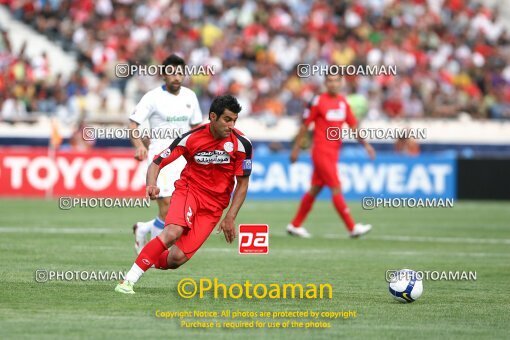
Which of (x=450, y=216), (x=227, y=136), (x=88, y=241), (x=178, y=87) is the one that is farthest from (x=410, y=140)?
(x=227, y=136)

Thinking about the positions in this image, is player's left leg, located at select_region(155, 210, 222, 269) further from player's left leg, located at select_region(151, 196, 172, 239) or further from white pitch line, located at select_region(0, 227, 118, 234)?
white pitch line, located at select_region(0, 227, 118, 234)

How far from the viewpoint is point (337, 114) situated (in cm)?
1884

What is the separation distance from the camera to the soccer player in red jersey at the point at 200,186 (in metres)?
10.9

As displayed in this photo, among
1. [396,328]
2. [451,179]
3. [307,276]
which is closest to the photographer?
[396,328]

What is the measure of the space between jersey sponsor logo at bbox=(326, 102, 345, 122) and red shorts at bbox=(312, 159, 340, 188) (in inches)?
28.5

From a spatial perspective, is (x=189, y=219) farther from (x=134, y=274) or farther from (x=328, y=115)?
(x=328, y=115)

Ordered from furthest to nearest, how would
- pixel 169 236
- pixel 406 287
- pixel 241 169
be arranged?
pixel 241 169 < pixel 406 287 < pixel 169 236

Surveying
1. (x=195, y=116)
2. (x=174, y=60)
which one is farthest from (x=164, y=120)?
(x=174, y=60)

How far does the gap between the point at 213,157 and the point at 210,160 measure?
49mm

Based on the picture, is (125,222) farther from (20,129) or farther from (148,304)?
(148,304)

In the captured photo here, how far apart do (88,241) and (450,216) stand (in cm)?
1062

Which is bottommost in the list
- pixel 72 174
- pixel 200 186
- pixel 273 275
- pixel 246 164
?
pixel 273 275

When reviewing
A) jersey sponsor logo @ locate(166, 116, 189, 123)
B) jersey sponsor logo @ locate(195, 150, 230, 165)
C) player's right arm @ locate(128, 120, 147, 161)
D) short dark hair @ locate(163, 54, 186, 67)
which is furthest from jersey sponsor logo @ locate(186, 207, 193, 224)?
jersey sponsor logo @ locate(166, 116, 189, 123)

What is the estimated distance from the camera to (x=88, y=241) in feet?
56.7
